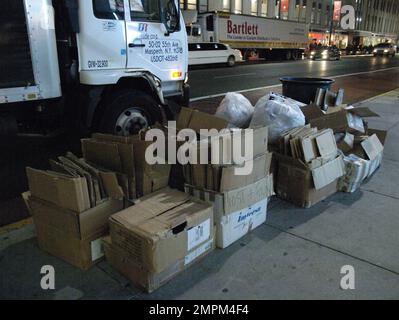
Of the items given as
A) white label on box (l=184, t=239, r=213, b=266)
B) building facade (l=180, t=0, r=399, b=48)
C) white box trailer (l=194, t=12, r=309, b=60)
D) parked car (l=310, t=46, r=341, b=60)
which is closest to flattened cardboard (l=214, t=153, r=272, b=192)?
white label on box (l=184, t=239, r=213, b=266)

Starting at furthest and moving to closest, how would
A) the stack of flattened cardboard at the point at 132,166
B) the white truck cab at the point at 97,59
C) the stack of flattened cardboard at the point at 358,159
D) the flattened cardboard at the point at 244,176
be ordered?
the stack of flattened cardboard at the point at 358,159
the white truck cab at the point at 97,59
the stack of flattened cardboard at the point at 132,166
the flattened cardboard at the point at 244,176

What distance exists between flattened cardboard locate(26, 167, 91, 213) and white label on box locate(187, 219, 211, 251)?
79cm

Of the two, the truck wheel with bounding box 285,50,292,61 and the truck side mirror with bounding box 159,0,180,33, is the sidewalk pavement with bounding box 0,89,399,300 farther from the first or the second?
the truck wheel with bounding box 285,50,292,61

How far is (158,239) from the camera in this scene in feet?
7.88

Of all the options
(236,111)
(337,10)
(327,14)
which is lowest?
(236,111)

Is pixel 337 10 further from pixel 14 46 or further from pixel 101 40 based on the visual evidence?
pixel 14 46

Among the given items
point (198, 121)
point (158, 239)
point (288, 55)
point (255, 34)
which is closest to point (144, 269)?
point (158, 239)

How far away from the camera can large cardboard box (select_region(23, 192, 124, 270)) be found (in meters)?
2.69

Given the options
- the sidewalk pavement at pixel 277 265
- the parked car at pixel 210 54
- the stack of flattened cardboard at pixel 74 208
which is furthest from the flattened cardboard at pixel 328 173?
the parked car at pixel 210 54

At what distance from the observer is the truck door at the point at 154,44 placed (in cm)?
477

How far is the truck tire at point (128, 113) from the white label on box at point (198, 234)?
2423 millimetres

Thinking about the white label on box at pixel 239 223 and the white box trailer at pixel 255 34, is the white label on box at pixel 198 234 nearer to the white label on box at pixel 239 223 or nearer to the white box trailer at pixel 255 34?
the white label on box at pixel 239 223

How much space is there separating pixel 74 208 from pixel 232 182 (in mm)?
1237
